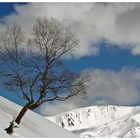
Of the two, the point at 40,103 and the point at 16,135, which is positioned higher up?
the point at 40,103

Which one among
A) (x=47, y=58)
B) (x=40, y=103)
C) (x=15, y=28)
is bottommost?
(x=40, y=103)

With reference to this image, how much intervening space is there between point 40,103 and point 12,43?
5.04m

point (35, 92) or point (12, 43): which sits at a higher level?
point (12, 43)

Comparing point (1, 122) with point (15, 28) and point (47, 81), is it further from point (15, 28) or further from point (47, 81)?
point (15, 28)

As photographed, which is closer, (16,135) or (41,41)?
(16,135)

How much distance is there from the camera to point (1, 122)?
30.8 meters

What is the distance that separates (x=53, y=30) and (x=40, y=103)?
17.8 feet

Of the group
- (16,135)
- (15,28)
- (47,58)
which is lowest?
(16,135)

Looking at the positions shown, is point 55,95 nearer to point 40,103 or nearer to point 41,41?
point 40,103

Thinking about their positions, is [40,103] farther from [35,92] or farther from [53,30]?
[53,30]

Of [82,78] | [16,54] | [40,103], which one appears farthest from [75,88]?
[16,54]

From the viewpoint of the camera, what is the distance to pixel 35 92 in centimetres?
3053

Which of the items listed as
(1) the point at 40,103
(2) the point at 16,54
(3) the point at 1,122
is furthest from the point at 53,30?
(3) the point at 1,122

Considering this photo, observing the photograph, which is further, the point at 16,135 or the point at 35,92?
the point at 35,92
